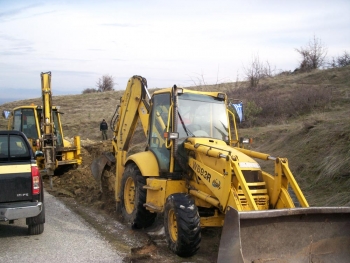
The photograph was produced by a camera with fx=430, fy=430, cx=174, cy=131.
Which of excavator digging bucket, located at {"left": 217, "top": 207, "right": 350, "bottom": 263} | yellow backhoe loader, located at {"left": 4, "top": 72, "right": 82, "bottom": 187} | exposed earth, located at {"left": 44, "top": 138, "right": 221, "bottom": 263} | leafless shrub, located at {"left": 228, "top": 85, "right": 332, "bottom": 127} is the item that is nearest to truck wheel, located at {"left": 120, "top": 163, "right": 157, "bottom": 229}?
exposed earth, located at {"left": 44, "top": 138, "right": 221, "bottom": 263}

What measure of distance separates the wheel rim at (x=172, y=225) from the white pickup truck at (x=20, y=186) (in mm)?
2135

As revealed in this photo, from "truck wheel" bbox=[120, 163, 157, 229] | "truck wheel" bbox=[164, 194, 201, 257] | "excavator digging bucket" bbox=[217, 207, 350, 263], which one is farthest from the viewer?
"truck wheel" bbox=[120, 163, 157, 229]

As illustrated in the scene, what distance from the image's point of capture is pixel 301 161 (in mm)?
11062

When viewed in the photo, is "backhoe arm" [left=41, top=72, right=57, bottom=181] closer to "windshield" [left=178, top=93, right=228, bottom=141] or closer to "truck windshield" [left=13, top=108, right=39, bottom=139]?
"truck windshield" [left=13, top=108, right=39, bottom=139]

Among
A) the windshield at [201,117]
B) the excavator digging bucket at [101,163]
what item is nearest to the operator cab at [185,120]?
the windshield at [201,117]

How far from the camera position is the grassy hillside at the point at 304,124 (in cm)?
952

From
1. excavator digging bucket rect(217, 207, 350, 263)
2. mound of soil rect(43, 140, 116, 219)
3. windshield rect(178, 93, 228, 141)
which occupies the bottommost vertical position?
mound of soil rect(43, 140, 116, 219)

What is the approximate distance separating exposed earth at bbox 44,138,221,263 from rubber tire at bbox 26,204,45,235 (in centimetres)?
109

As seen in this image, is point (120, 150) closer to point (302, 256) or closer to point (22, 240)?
point (22, 240)

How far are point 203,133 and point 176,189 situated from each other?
1.12 meters

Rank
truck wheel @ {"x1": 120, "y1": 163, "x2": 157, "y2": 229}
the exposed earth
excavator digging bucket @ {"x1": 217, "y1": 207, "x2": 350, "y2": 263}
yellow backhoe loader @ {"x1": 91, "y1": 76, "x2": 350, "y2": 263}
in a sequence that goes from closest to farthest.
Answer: excavator digging bucket @ {"x1": 217, "y1": 207, "x2": 350, "y2": 263} → yellow backhoe loader @ {"x1": 91, "y1": 76, "x2": 350, "y2": 263} → the exposed earth → truck wheel @ {"x1": 120, "y1": 163, "x2": 157, "y2": 229}

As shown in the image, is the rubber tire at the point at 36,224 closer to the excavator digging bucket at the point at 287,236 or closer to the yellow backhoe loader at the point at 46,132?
the excavator digging bucket at the point at 287,236

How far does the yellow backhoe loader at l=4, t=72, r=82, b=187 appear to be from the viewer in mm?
13312

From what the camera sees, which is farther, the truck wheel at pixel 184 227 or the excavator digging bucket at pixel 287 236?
the truck wheel at pixel 184 227
